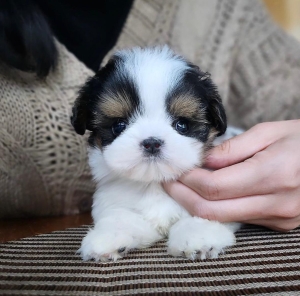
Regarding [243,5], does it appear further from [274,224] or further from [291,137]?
[274,224]

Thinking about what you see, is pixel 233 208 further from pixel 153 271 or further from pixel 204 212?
pixel 153 271

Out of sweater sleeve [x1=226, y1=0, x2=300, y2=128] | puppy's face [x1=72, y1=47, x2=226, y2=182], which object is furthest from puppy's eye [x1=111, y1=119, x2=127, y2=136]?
sweater sleeve [x1=226, y1=0, x2=300, y2=128]

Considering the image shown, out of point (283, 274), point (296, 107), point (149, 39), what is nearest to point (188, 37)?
point (149, 39)

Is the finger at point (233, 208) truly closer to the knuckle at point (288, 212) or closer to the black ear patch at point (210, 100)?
the knuckle at point (288, 212)

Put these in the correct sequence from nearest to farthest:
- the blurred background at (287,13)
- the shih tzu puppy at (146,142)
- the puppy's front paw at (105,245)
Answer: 1. the puppy's front paw at (105,245)
2. the shih tzu puppy at (146,142)
3. the blurred background at (287,13)

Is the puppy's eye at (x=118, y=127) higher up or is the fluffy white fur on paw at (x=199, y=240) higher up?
the puppy's eye at (x=118, y=127)

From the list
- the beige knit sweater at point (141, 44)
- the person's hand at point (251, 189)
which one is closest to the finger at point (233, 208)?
the person's hand at point (251, 189)

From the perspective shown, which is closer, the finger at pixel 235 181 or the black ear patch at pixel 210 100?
the finger at pixel 235 181

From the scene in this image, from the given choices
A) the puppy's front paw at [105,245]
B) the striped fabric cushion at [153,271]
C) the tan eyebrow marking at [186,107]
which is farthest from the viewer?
the tan eyebrow marking at [186,107]

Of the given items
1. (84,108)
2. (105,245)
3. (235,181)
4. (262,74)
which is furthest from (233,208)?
(262,74)
